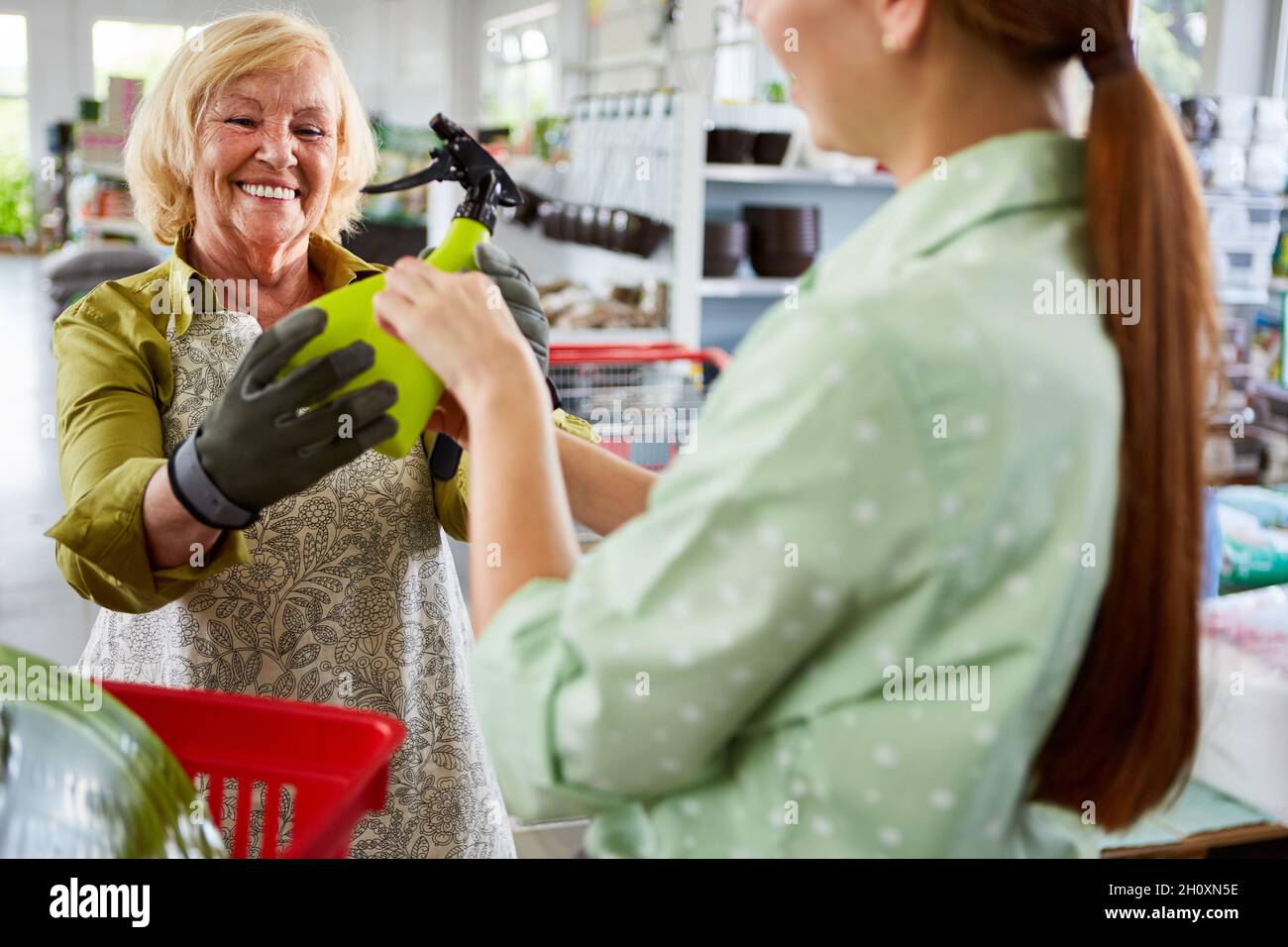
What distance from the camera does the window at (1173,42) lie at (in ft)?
23.0

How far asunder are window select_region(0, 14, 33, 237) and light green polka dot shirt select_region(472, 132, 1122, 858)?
1899 cm

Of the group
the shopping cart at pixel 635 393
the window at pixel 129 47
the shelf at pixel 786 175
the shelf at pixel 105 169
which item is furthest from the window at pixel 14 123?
the shopping cart at pixel 635 393

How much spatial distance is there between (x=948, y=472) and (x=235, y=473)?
2.35 feet

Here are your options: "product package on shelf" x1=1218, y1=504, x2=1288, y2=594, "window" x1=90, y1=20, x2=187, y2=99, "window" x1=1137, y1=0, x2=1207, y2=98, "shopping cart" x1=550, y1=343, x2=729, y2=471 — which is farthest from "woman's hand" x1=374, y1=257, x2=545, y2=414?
"window" x1=90, y1=20, x2=187, y2=99

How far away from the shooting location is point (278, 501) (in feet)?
4.55

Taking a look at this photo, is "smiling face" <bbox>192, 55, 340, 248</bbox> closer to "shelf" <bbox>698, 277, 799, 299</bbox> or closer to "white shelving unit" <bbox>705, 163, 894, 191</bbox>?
"shelf" <bbox>698, 277, 799, 299</bbox>

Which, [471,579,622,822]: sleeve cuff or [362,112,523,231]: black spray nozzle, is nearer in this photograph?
[471,579,622,822]: sleeve cuff

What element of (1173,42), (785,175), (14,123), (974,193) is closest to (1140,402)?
(974,193)

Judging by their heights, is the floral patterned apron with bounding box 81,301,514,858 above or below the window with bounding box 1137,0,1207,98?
below

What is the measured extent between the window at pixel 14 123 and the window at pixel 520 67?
21.1 feet

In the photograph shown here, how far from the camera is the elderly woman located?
144cm

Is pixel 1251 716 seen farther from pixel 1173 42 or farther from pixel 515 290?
pixel 1173 42
